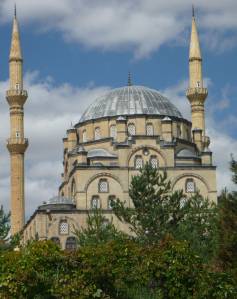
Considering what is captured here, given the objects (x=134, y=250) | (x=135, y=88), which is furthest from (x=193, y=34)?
(x=134, y=250)

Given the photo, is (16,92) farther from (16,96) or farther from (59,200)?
(59,200)

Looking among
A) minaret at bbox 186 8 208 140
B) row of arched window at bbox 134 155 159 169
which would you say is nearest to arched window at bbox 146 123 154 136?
minaret at bbox 186 8 208 140

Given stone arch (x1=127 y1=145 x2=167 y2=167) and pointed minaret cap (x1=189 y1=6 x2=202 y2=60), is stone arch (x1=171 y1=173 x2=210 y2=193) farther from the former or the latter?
→ pointed minaret cap (x1=189 y1=6 x2=202 y2=60)

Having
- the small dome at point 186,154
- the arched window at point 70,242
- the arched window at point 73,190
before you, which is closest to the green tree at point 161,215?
the arched window at point 70,242

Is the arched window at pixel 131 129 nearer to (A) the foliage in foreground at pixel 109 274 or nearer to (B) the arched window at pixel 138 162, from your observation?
(B) the arched window at pixel 138 162

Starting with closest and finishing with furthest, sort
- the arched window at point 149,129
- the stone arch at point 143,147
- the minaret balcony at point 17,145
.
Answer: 1. the stone arch at point 143,147
2. the minaret balcony at point 17,145
3. the arched window at point 149,129

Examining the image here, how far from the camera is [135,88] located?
69062mm

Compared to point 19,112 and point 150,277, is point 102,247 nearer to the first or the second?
point 150,277

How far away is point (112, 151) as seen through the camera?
205 ft

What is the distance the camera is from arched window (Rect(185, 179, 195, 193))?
6003cm

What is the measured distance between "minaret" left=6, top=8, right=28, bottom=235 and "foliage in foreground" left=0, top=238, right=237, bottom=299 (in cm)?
3700

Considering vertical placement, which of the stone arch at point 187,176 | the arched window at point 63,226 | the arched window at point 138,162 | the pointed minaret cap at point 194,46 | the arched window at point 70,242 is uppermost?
the pointed minaret cap at point 194,46

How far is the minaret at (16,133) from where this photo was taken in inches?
2386

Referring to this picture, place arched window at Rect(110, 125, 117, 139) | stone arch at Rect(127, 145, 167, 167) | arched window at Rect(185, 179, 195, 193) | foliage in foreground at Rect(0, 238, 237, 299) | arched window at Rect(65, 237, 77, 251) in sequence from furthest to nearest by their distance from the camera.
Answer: arched window at Rect(110, 125, 117, 139), stone arch at Rect(127, 145, 167, 167), arched window at Rect(185, 179, 195, 193), arched window at Rect(65, 237, 77, 251), foliage in foreground at Rect(0, 238, 237, 299)
